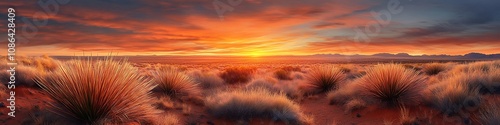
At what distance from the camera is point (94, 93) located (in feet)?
18.0

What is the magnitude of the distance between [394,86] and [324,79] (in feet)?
13.5

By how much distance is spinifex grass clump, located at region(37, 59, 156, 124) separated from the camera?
17.9 ft

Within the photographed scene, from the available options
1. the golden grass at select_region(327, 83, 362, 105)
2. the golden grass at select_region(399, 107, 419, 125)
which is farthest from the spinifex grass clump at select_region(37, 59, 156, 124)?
the golden grass at select_region(327, 83, 362, 105)

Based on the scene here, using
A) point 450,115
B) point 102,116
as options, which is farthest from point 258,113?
point 450,115

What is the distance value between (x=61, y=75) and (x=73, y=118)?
73cm

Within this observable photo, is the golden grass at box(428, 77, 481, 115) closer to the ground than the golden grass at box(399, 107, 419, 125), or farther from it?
farther from it

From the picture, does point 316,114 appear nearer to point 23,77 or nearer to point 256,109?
point 256,109

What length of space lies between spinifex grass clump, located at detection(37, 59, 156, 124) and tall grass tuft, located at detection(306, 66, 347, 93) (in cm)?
792

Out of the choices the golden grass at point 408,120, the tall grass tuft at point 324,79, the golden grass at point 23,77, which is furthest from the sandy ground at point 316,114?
the tall grass tuft at point 324,79

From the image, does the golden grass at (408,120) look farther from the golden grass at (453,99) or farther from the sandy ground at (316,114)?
the golden grass at (453,99)

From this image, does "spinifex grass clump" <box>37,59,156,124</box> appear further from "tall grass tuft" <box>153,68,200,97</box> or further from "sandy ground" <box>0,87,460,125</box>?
"tall grass tuft" <box>153,68,200,97</box>

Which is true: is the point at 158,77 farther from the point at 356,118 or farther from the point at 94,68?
the point at 356,118

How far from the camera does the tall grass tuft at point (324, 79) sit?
40.7 ft

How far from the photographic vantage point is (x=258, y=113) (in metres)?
7.72
